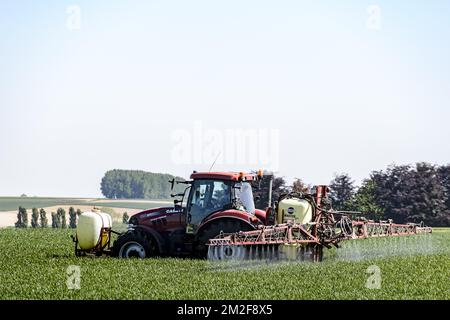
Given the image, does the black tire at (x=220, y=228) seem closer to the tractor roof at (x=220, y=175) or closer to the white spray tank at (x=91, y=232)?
the tractor roof at (x=220, y=175)

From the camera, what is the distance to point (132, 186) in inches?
3716

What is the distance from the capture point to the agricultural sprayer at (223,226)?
20.2 metres

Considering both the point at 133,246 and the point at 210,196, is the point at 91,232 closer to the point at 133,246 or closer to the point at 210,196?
the point at 133,246

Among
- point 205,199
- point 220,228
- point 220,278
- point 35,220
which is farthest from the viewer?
point 35,220

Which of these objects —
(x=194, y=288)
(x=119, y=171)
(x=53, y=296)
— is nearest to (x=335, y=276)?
(x=194, y=288)

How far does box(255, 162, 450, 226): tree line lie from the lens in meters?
61.4

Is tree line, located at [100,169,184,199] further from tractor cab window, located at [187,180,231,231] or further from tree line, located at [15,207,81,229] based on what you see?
tractor cab window, located at [187,180,231,231]

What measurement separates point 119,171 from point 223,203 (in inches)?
2975

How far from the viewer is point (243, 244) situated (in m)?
18.9

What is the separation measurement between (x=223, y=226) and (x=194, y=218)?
1.03 meters

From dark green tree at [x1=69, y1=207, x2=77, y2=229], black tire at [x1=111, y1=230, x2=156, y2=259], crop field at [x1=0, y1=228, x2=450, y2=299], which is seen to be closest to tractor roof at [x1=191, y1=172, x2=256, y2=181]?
black tire at [x1=111, y1=230, x2=156, y2=259]

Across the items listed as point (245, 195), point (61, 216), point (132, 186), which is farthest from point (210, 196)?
point (132, 186)

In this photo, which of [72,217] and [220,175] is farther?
[72,217]

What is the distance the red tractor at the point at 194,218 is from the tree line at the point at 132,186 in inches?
2774
